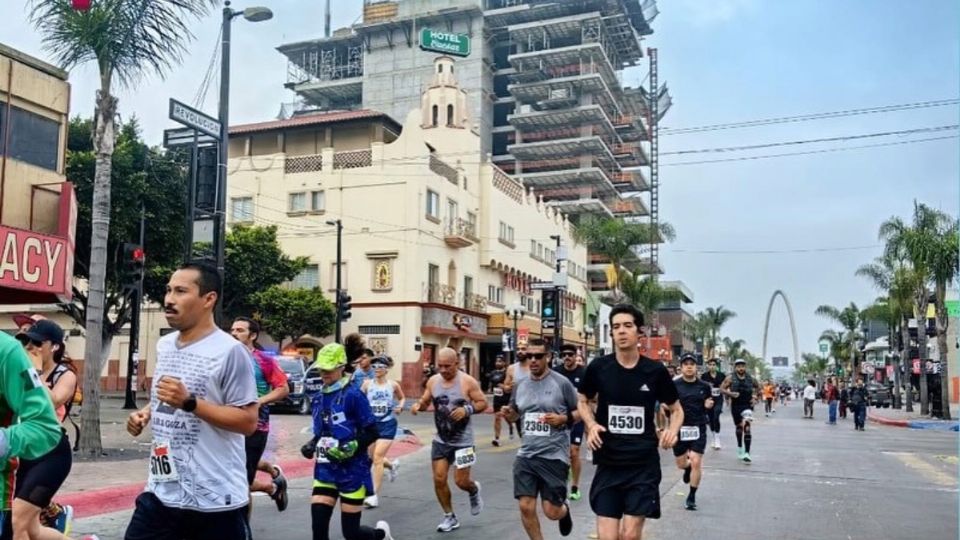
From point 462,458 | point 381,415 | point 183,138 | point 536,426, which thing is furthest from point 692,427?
point 183,138

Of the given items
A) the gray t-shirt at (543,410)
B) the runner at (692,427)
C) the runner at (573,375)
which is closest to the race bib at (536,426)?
the gray t-shirt at (543,410)

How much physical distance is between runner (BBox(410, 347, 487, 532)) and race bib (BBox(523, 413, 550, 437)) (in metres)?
1.42

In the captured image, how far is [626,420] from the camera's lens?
6.07m

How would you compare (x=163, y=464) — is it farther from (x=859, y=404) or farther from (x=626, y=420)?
(x=859, y=404)

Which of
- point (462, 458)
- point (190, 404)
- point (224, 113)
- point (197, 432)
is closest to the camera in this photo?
point (190, 404)

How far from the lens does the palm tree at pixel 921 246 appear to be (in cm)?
3512

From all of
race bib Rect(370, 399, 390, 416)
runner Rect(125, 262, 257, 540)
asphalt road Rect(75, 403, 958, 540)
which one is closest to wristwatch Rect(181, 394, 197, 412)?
runner Rect(125, 262, 257, 540)

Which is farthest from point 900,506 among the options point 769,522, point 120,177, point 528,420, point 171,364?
point 120,177

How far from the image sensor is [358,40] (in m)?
97.4

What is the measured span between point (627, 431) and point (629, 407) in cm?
16

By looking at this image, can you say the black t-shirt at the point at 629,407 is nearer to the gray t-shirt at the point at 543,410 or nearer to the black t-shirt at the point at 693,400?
the gray t-shirt at the point at 543,410

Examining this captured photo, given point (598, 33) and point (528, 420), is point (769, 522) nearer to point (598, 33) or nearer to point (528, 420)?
point (528, 420)

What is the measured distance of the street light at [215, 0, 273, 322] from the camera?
14820mm

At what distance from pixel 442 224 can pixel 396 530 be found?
124 ft
